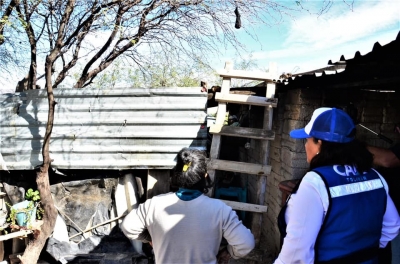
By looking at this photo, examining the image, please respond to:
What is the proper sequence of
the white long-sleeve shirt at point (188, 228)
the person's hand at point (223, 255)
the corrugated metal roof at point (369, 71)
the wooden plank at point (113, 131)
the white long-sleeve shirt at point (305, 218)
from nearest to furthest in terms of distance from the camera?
1. the white long-sleeve shirt at point (305, 218)
2. the white long-sleeve shirt at point (188, 228)
3. the person's hand at point (223, 255)
4. the corrugated metal roof at point (369, 71)
5. the wooden plank at point (113, 131)

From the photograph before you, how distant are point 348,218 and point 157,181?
3.61 meters

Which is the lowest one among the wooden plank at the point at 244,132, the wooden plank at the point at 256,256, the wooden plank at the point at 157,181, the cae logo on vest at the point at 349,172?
the wooden plank at the point at 256,256

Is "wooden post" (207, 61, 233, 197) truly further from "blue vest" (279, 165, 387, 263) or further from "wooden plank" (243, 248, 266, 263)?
"blue vest" (279, 165, 387, 263)

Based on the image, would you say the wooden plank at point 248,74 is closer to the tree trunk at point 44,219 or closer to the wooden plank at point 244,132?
the wooden plank at point 244,132

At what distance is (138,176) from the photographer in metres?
4.87

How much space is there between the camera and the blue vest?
4.42 ft

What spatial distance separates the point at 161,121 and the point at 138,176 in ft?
3.11

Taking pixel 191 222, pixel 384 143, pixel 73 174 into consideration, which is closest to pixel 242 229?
pixel 191 222

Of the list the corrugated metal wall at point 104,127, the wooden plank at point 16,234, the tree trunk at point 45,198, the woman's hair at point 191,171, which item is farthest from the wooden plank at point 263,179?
the wooden plank at point 16,234

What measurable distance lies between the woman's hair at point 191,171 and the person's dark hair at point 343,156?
1.97ft

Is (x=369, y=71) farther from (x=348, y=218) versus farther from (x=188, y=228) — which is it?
(x=188, y=228)

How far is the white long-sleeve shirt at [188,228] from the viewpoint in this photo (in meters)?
1.71

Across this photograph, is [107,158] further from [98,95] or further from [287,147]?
[287,147]

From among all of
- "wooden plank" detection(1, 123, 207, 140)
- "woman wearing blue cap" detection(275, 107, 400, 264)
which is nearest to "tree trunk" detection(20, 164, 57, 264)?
"wooden plank" detection(1, 123, 207, 140)
